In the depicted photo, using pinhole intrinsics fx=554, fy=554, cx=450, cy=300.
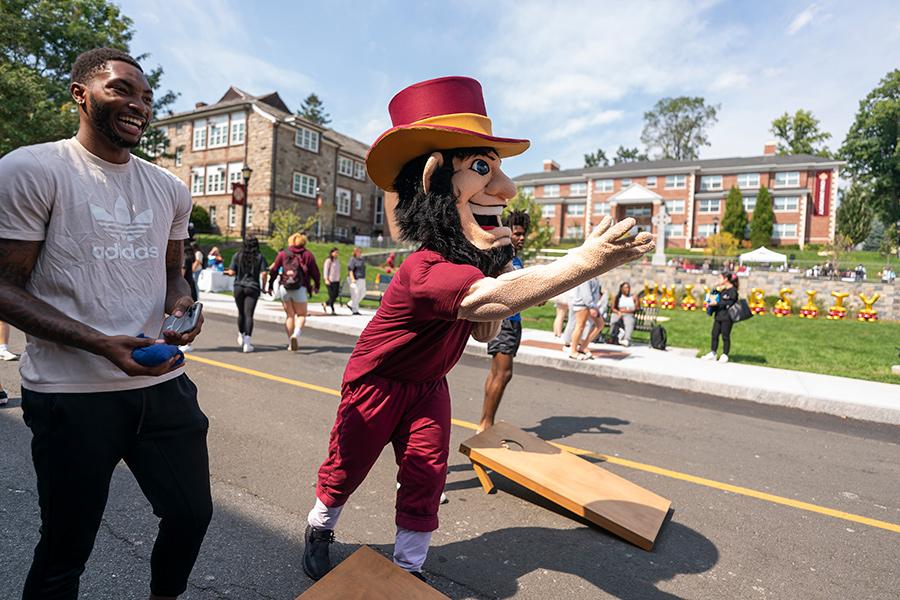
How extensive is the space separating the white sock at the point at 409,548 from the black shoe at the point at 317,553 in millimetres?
441

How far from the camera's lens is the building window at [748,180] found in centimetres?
5041

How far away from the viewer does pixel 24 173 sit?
1681mm

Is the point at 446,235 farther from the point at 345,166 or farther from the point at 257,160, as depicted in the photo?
the point at 345,166

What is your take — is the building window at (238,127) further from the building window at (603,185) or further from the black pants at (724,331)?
the black pants at (724,331)

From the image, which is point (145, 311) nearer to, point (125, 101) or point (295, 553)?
point (125, 101)

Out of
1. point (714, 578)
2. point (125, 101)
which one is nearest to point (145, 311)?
point (125, 101)

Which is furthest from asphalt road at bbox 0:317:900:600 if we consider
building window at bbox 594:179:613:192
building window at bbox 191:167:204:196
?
building window at bbox 594:179:613:192

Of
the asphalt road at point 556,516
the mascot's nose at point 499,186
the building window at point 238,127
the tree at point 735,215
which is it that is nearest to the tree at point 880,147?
the tree at point 735,215

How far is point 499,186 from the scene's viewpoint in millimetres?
2447

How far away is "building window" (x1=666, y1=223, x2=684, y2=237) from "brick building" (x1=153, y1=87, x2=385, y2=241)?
99.2 ft

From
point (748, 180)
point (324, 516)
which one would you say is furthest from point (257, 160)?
point (748, 180)

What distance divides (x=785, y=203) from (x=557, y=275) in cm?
5581

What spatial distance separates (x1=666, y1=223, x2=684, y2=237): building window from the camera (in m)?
52.3

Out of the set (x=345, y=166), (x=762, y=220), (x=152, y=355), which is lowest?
(x=152, y=355)
